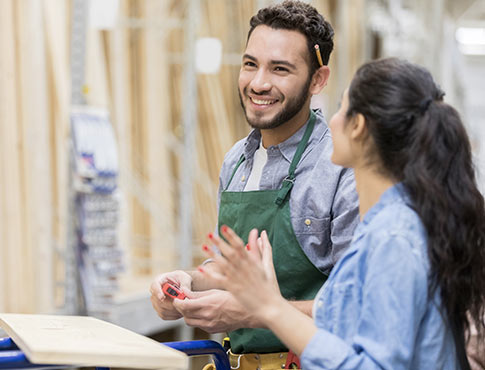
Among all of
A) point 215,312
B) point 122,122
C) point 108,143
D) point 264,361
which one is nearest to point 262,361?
point 264,361

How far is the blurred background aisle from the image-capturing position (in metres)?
4.04

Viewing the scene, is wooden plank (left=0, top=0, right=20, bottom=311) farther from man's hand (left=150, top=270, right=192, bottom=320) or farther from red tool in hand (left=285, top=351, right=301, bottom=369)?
red tool in hand (left=285, top=351, right=301, bottom=369)

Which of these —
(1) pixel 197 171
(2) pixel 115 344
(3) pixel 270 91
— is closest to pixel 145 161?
(1) pixel 197 171

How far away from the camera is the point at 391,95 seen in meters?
1.56

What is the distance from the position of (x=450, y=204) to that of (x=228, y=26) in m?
6.60

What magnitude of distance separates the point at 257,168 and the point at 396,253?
2.87ft

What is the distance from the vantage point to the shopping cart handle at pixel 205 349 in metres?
2.05

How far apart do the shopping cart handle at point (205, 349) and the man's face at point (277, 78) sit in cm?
65

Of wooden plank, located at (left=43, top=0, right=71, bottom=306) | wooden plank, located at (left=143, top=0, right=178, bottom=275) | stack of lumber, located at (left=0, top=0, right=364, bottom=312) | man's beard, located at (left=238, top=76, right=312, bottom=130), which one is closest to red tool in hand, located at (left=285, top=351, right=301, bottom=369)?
man's beard, located at (left=238, top=76, right=312, bottom=130)

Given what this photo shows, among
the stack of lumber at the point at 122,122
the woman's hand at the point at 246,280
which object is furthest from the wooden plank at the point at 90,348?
the stack of lumber at the point at 122,122

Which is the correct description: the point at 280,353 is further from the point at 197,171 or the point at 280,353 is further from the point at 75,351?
the point at 197,171

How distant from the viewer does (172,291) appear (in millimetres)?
2018

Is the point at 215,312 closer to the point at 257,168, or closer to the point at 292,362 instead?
the point at 292,362

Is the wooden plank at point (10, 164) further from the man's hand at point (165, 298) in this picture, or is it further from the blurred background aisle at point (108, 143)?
the man's hand at point (165, 298)
